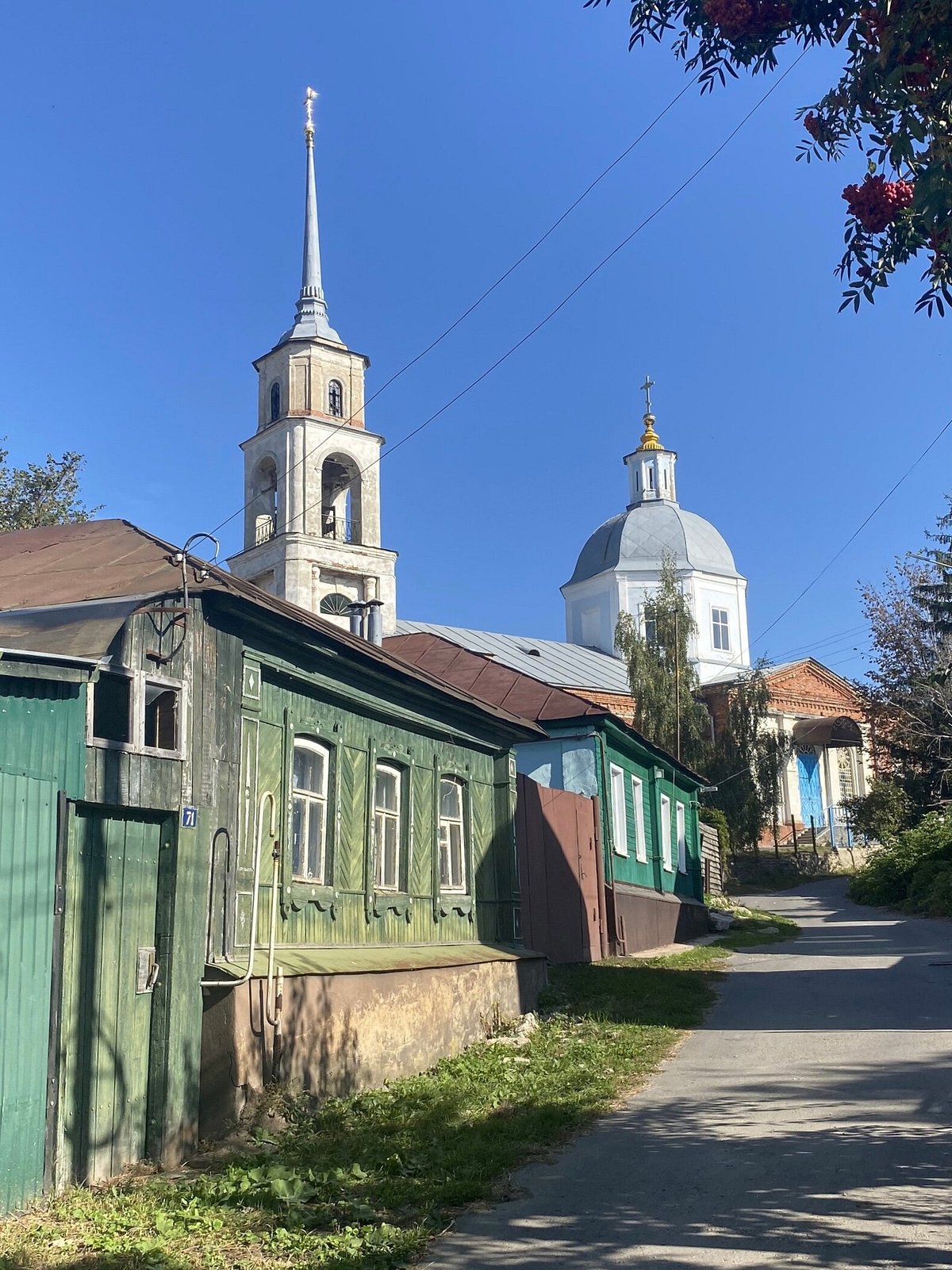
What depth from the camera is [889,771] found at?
4238cm

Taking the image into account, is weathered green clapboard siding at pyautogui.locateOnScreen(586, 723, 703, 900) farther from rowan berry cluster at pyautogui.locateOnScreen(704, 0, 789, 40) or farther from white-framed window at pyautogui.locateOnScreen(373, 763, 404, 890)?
rowan berry cluster at pyautogui.locateOnScreen(704, 0, 789, 40)

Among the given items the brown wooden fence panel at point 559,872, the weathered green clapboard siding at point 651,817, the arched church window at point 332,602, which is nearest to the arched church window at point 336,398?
the arched church window at point 332,602

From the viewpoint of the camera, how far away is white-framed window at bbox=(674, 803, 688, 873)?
86.7 feet

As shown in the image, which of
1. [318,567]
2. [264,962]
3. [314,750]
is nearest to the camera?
[264,962]

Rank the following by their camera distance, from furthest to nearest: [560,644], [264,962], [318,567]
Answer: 1. [560,644]
2. [318,567]
3. [264,962]

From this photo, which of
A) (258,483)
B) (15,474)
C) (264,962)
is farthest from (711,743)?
(264,962)

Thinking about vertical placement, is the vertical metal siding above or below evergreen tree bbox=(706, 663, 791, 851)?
below

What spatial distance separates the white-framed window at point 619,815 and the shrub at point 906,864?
31.6 ft

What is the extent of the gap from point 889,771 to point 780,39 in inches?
1541

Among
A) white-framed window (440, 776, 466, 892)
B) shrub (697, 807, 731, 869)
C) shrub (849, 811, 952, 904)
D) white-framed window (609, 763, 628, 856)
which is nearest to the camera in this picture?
white-framed window (440, 776, 466, 892)

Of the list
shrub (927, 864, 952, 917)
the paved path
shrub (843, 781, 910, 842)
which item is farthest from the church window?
shrub (843, 781, 910, 842)

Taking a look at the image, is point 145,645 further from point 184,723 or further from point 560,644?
point 560,644

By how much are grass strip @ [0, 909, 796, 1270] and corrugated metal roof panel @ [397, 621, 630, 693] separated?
1308 inches

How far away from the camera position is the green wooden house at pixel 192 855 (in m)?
7.04
